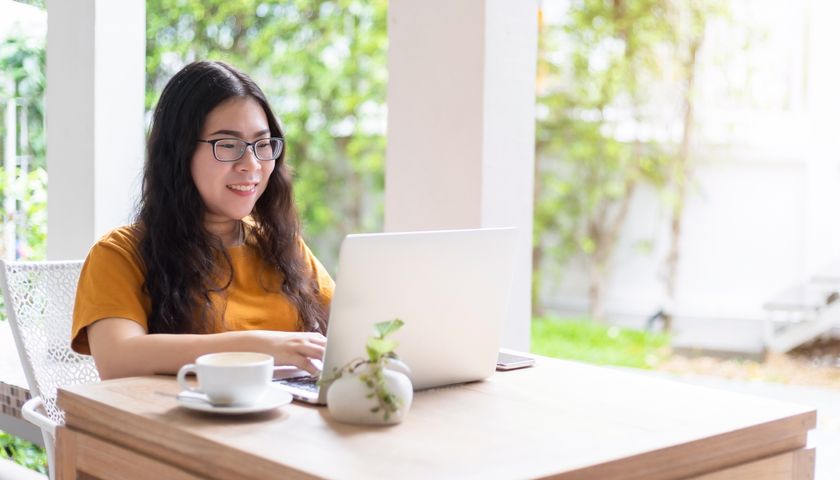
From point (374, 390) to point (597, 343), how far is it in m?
5.62

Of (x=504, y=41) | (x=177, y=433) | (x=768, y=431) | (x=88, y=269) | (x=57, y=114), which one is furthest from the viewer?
(x=57, y=114)

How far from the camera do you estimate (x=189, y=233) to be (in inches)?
83.1

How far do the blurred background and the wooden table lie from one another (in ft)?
15.6

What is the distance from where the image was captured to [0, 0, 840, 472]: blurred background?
6.68m

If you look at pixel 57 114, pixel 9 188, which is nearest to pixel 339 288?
pixel 57 114

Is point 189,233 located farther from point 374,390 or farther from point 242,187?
point 374,390

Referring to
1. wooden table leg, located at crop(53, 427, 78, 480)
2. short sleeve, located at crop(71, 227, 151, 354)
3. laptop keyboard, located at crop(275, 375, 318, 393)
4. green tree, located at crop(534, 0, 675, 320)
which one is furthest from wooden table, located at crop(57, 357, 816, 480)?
green tree, located at crop(534, 0, 675, 320)

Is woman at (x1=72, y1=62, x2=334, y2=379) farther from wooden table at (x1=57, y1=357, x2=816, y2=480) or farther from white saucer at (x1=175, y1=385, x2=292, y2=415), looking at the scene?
white saucer at (x1=175, y1=385, x2=292, y2=415)

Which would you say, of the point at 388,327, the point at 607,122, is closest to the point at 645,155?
the point at 607,122

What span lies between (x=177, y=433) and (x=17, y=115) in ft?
9.20

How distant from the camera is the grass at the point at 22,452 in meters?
3.67

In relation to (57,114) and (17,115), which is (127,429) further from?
(17,115)

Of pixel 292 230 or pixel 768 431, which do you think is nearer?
pixel 768 431

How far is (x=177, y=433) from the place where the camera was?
1.42 metres
